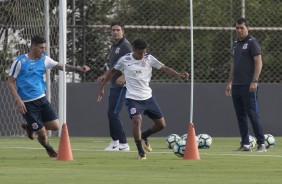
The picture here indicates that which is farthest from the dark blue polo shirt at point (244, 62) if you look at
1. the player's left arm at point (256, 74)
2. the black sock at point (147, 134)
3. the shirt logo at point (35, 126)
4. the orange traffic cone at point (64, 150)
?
the orange traffic cone at point (64, 150)

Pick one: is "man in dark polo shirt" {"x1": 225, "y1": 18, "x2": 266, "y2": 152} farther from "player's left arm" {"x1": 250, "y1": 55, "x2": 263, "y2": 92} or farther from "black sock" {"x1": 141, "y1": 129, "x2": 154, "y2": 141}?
"black sock" {"x1": 141, "y1": 129, "x2": 154, "y2": 141}

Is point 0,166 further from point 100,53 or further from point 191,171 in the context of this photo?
point 100,53

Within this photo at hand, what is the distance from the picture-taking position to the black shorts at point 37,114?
16969 mm

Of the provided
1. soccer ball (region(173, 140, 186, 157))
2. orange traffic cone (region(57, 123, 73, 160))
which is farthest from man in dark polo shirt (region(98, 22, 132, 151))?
orange traffic cone (region(57, 123, 73, 160))

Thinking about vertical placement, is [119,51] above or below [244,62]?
above

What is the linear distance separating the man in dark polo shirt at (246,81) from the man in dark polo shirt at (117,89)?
182 cm

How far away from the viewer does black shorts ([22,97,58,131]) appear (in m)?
17.0

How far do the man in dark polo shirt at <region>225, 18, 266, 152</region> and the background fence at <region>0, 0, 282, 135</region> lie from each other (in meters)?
6.44

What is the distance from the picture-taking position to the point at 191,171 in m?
13.4

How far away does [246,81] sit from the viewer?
18.6 m

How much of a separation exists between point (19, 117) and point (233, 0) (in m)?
5.57

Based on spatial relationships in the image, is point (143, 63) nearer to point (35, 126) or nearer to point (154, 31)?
point (35, 126)

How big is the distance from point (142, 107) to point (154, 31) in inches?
335

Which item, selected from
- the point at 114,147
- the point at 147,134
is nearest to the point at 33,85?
the point at 114,147
